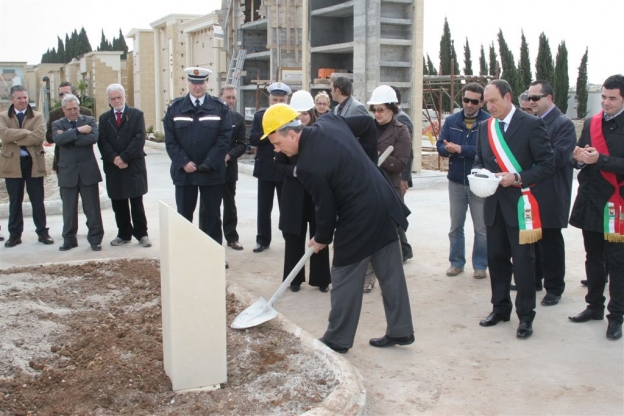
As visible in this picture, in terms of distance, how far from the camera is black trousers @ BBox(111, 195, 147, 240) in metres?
8.27

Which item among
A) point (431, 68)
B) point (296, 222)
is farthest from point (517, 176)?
point (431, 68)

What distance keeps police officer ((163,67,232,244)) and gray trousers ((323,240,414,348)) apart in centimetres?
285

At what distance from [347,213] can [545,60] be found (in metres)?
26.9

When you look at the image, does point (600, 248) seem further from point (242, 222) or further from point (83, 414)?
point (242, 222)

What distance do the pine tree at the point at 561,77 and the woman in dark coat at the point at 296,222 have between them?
2461 centimetres

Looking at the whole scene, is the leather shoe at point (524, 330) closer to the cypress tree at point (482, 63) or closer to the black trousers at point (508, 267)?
the black trousers at point (508, 267)

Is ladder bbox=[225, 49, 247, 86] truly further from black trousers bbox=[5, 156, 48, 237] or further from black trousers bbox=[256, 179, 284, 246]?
black trousers bbox=[256, 179, 284, 246]

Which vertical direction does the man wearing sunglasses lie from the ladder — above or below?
below

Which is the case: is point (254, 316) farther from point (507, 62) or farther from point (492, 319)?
point (507, 62)

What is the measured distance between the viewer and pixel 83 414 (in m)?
3.71

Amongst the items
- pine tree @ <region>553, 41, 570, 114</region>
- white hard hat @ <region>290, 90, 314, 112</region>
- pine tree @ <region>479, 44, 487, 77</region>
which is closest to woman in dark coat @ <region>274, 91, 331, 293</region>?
white hard hat @ <region>290, 90, 314, 112</region>

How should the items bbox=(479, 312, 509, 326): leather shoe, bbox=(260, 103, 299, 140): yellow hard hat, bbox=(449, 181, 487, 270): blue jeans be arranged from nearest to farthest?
bbox=(260, 103, 299, 140): yellow hard hat
bbox=(479, 312, 509, 326): leather shoe
bbox=(449, 181, 487, 270): blue jeans

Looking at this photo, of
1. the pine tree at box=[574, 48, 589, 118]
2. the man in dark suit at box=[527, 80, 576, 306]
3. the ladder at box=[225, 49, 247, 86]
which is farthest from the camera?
the pine tree at box=[574, 48, 589, 118]

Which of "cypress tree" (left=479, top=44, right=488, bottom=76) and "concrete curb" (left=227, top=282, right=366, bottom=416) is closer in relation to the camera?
"concrete curb" (left=227, top=282, right=366, bottom=416)
